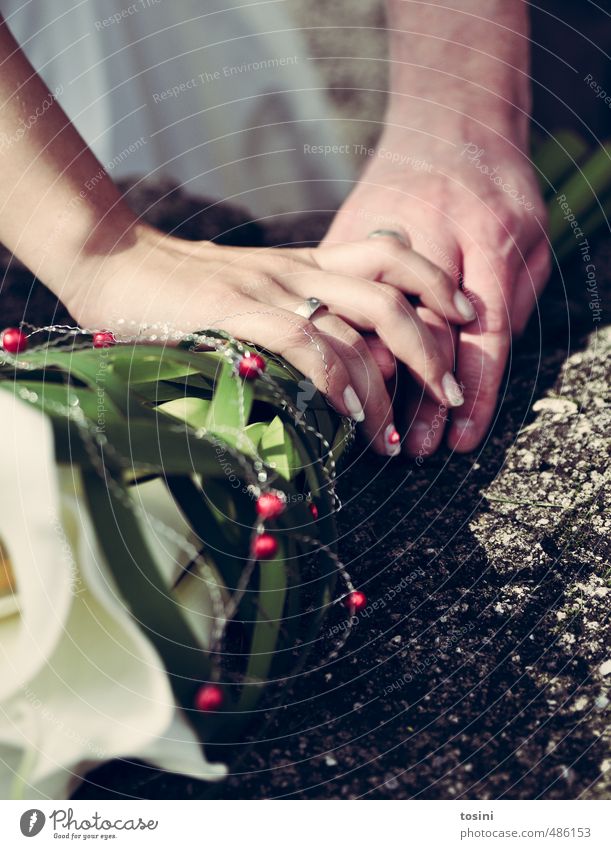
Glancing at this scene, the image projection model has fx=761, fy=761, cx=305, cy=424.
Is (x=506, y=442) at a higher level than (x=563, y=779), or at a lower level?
higher

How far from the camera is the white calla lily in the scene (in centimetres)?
36

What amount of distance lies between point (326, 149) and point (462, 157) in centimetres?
23

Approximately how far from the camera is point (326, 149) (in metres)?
0.97

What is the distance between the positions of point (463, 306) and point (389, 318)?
0.10 m

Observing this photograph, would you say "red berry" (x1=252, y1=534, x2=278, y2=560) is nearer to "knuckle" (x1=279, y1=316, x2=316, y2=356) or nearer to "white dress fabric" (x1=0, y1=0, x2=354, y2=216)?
"knuckle" (x1=279, y1=316, x2=316, y2=356)

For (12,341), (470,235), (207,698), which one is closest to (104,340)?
(12,341)

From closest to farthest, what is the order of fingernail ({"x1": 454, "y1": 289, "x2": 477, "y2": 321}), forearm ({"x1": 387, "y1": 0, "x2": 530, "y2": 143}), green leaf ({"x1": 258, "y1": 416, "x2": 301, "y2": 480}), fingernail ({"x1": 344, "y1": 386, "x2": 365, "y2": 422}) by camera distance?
green leaf ({"x1": 258, "y1": 416, "x2": 301, "y2": 480}), fingernail ({"x1": 344, "y1": 386, "x2": 365, "y2": 422}), fingernail ({"x1": 454, "y1": 289, "x2": 477, "y2": 321}), forearm ({"x1": 387, "y1": 0, "x2": 530, "y2": 143})

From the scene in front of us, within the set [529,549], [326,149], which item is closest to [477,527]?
[529,549]

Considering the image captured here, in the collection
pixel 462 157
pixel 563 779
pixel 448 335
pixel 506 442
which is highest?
pixel 462 157

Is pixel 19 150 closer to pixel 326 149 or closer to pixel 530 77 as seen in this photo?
pixel 326 149

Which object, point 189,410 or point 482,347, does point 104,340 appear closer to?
point 189,410

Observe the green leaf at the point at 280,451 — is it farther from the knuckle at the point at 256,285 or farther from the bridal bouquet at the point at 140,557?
the knuckle at the point at 256,285

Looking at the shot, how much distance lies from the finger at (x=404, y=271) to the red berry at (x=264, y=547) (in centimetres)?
31

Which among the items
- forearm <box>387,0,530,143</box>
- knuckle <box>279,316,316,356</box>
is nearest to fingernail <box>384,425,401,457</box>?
knuckle <box>279,316,316,356</box>
